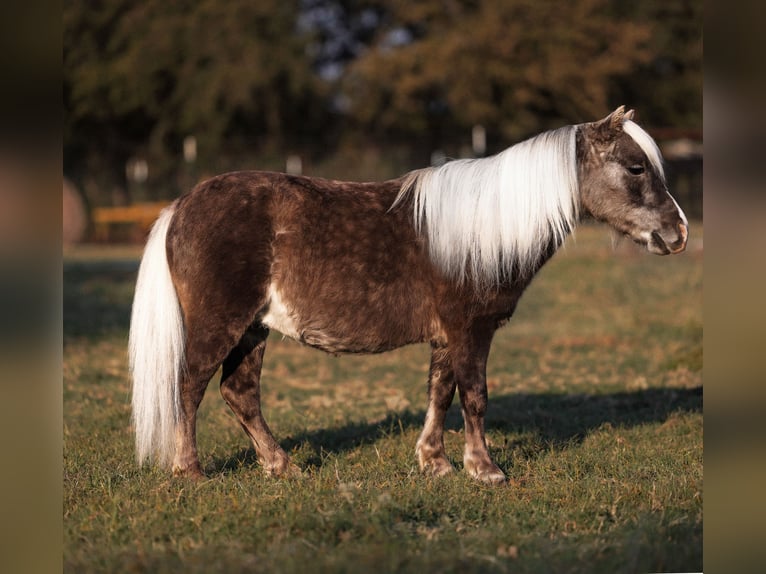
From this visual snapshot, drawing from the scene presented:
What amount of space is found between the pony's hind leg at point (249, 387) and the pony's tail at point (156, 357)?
1.45 feet

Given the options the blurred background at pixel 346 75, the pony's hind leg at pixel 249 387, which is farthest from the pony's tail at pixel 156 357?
the blurred background at pixel 346 75

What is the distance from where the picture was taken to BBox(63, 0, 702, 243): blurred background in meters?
29.2

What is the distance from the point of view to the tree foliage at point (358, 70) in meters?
29.5

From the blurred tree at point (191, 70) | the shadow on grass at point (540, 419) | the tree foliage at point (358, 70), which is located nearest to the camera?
the shadow on grass at point (540, 419)

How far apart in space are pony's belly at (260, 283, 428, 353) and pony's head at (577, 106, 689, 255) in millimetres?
1370

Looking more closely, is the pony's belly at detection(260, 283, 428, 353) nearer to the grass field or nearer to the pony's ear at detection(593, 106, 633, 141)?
the grass field

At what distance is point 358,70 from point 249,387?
26.9 meters

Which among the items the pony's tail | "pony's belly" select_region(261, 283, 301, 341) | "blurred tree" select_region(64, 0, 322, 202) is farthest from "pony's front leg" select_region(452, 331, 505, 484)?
"blurred tree" select_region(64, 0, 322, 202)

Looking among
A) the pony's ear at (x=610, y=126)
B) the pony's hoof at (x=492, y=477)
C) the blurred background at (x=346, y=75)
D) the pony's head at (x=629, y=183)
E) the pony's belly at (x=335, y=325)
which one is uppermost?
the blurred background at (x=346, y=75)

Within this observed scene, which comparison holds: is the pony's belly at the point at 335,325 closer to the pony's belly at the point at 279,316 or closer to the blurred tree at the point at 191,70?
the pony's belly at the point at 279,316

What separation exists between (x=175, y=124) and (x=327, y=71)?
6257mm

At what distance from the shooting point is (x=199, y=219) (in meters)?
5.14

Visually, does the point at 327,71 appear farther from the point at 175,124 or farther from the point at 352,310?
the point at 352,310

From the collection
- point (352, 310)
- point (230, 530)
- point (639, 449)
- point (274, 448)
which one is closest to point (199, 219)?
point (352, 310)
